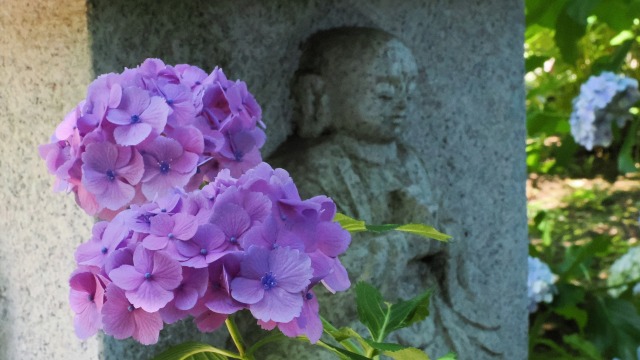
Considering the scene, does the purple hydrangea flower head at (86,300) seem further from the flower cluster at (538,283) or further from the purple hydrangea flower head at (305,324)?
the flower cluster at (538,283)

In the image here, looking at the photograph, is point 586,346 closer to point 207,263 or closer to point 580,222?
point 207,263

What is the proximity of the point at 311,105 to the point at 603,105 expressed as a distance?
1.40m

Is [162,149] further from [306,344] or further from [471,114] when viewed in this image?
[471,114]

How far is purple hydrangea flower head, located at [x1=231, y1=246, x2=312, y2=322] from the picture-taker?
3.30 ft

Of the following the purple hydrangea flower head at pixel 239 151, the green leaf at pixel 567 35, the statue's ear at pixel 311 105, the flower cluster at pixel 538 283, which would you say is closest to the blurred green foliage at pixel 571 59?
the green leaf at pixel 567 35

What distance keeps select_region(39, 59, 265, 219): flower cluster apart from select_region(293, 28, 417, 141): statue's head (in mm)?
856

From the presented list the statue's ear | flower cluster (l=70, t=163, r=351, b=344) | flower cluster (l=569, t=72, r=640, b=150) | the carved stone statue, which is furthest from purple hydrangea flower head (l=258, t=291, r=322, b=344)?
flower cluster (l=569, t=72, r=640, b=150)

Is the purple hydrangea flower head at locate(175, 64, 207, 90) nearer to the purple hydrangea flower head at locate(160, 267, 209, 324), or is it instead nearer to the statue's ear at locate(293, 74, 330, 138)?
the purple hydrangea flower head at locate(160, 267, 209, 324)

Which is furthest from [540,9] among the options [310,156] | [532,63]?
[310,156]

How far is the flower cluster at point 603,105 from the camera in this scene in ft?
10.4

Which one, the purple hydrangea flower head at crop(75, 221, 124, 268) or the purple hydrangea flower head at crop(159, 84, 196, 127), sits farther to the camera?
the purple hydrangea flower head at crop(159, 84, 196, 127)

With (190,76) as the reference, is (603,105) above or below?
below

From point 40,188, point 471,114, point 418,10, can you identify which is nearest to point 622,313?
point 471,114

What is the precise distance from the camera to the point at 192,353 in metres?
1.24
